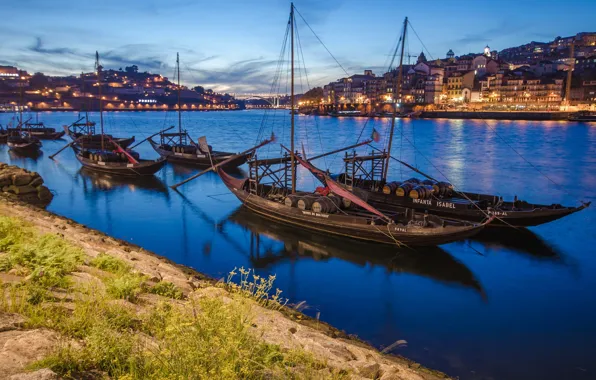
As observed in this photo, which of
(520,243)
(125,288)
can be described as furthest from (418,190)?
(125,288)

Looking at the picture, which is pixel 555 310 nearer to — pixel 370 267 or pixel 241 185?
pixel 370 267

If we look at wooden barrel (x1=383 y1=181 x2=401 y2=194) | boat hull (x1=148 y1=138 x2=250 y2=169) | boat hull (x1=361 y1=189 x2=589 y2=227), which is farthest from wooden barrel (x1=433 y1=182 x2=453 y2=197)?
boat hull (x1=148 y1=138 x2=250 y2=169)

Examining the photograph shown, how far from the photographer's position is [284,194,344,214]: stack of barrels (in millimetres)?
20406

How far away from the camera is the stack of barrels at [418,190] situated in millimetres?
23547

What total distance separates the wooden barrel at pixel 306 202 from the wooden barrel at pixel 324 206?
0.28 meters

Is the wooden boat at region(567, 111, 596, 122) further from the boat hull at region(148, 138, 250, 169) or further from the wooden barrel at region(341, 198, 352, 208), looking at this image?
the wooden barrel at region(341, 198, 352, 208)

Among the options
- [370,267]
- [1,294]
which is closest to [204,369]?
[1,294]

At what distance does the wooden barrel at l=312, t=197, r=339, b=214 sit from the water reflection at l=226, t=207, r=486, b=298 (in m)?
1.32

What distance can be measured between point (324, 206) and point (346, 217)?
1435 millimetres

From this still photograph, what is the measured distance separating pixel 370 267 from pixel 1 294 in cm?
1347

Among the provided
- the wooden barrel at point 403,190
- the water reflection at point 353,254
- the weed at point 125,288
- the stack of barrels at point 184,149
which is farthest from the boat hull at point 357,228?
the stack of barrels at point 184,149

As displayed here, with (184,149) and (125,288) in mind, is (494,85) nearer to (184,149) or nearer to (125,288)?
(184,149)

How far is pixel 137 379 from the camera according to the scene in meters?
4.94

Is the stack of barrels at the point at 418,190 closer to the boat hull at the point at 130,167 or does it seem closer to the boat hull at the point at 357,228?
the boat hull at the point at 357,228
